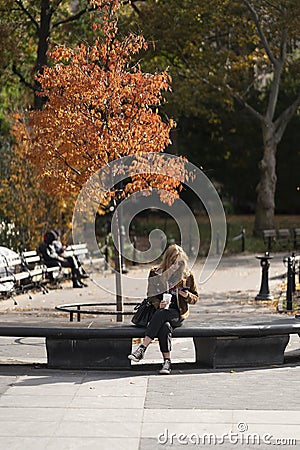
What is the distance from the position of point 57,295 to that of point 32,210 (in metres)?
4.35

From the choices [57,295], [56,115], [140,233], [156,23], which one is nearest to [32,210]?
[57,295]

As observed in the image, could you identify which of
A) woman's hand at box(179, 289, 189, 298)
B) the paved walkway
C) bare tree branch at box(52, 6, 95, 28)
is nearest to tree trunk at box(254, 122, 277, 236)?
bare tree branch at box(52, 6, 95, 28)

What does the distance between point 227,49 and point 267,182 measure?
16.2 feet

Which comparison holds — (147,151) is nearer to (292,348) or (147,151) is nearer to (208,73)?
(292,348)

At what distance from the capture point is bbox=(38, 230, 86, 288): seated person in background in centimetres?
1977

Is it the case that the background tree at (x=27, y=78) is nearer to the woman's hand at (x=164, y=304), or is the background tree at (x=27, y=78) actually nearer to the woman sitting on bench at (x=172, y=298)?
the woman sitting on bench at (x=172, y=298)

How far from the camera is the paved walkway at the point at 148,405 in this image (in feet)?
24.7

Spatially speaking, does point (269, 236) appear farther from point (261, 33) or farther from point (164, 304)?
point (164, 304)

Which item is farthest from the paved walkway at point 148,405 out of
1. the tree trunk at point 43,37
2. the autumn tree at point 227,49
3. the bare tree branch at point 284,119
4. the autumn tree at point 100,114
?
the bare tree branch at point 284,119
